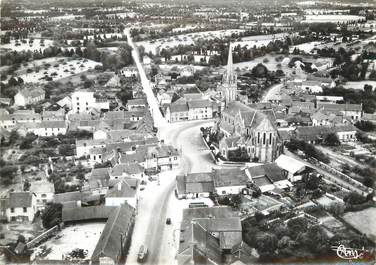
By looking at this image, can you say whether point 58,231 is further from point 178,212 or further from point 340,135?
point 340,135

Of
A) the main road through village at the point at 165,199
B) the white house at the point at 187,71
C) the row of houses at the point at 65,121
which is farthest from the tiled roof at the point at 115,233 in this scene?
the white house at the point at 187,71

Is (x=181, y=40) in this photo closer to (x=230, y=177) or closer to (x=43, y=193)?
(x=230, y=177)

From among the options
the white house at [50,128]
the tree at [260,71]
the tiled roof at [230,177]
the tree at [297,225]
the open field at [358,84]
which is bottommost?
the tree at [297,225]

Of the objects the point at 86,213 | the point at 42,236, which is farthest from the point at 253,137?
the point at 42,236

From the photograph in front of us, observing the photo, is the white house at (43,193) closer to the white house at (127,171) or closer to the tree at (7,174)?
the tree at (7,174)

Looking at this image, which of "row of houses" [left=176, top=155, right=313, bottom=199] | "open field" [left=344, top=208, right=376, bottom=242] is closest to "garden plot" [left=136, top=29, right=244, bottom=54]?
"row of houses" [left=176, top=155, right=313, bottom=199]

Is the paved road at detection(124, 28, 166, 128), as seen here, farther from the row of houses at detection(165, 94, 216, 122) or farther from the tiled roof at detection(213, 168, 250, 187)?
the tiled roof at detection(213, 168, 250, 187)

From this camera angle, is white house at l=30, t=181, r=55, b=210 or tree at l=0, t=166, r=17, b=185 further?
tree at l=0, t=166, r=17, b=185
